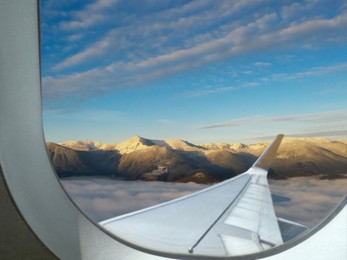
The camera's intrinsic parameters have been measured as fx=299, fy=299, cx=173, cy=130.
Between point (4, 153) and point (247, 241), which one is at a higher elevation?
point (4, 153)

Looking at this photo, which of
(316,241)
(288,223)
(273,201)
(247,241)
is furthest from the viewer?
(273,201)

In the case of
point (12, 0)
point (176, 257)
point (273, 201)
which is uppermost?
point (12, 0)

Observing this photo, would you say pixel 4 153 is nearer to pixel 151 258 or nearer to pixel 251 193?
pixel 151 258

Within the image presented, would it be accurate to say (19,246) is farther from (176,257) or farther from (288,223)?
(288,223)

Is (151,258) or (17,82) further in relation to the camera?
(151,258)

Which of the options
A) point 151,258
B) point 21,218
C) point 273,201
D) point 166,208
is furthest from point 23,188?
point 273,201

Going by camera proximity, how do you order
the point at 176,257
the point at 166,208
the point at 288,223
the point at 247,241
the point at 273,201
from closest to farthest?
1. the point at 176,257
2. the point at 247,241
3. the point at 288,223
4. the point at 166,208
5. the point at 273,201
